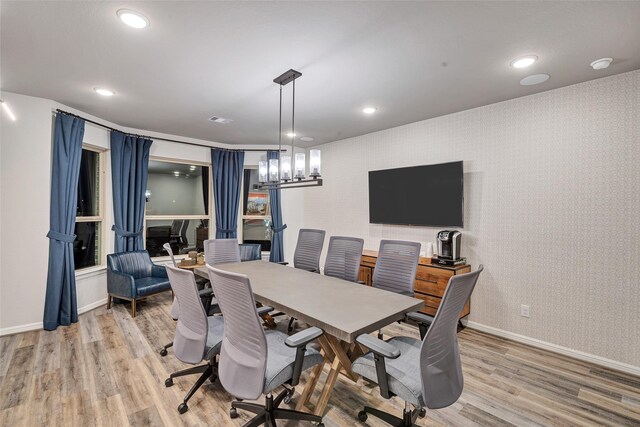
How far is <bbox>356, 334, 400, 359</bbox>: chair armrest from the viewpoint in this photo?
4.87 ft

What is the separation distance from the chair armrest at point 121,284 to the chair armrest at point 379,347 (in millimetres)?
3425

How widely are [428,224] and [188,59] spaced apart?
3.24 m

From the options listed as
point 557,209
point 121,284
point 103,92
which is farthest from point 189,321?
point 557,209

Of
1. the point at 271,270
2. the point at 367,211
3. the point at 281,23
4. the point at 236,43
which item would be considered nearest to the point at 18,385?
the point at 271,270

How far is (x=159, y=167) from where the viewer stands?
5.21 meters

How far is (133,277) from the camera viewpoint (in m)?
4.05

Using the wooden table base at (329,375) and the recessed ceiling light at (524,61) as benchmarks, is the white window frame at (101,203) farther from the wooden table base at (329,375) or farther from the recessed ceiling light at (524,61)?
the recessed ceiling light at (524,61)

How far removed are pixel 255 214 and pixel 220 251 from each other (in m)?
2.27

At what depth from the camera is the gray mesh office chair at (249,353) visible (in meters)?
1.59

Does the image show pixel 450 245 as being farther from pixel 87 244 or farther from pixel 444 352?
pixel 87 244

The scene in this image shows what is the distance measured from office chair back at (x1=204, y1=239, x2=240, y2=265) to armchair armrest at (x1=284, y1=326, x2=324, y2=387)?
7.74ft

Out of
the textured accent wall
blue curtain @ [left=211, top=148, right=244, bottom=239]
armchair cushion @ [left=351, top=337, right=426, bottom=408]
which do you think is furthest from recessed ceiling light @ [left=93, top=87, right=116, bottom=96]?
armchair cushion @ [left=351, top=337, right=426, bottom=408]

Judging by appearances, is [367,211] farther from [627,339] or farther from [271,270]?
[627,339]

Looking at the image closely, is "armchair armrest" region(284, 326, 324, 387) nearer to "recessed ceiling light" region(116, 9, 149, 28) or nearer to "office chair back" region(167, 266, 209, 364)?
"office chair back" region(167, 266, 209, 364)
